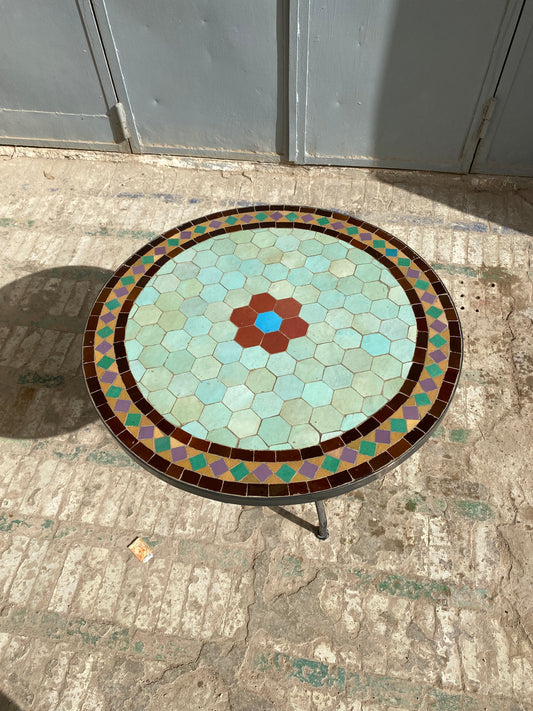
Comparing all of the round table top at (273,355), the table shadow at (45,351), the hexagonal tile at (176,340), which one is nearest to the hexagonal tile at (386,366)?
the round table top at (273,355)

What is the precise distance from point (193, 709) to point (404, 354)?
213 cm

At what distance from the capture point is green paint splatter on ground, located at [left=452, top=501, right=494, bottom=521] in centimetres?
342

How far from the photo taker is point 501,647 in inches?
116

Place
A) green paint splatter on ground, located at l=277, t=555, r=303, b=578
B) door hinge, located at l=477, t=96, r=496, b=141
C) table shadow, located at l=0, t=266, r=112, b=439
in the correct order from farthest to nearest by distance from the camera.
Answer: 1. door hinge, located at l=477, t=96, r=496, b=141
2. table shadow, located at l=0, t=266, r=112, b=439
3. green paint splatter on ground, located at l=277, t=555, r=303, b=578

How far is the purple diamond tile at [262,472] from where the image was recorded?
7.66 ft

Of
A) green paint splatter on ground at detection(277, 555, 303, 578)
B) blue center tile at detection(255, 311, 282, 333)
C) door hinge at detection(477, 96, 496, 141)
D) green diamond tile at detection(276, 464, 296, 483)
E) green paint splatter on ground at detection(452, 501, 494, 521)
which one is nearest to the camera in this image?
green diamond tile at detection(276, 464, 296, 483)

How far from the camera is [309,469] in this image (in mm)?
2348

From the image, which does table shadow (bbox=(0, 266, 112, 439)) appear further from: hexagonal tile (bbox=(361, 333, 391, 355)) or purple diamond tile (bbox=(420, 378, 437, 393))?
purple diamond tile (bbox=(420, 378, 437, 393))

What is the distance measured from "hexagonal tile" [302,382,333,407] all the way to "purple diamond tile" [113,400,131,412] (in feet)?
2.75

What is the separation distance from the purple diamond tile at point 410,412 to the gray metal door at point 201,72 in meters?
3.75

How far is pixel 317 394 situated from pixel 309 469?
0.39m

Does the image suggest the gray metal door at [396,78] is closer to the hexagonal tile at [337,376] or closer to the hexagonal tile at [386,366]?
the hexagonal tile at [386,366]

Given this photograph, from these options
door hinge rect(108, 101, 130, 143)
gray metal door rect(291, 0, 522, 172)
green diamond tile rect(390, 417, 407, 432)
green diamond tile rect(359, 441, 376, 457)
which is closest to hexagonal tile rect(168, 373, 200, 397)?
green diamond tile rect(359, 441, 376, 457)

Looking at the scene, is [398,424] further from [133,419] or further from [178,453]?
[133,419]
